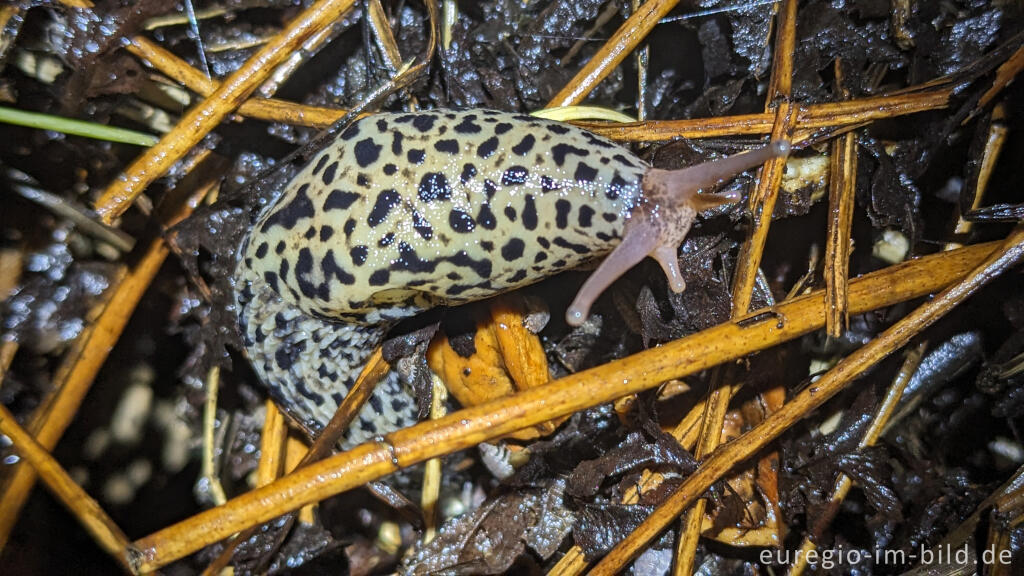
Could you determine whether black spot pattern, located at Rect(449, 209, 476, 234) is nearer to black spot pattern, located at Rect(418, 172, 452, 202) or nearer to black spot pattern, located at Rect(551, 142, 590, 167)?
black spot pattern, located at Rect(418, 172, 452, 202)

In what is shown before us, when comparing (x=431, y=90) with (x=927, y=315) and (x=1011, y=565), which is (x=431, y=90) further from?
(x=1011, y=565)

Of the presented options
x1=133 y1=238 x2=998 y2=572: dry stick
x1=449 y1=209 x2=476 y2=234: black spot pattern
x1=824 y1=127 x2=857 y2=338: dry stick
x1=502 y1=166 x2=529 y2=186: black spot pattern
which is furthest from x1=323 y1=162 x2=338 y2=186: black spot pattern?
x1=824 y1=127 x2=857 y2=338: dry stick

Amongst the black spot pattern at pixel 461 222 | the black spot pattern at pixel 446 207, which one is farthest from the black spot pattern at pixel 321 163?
the black spot pattern at pixel 461 222

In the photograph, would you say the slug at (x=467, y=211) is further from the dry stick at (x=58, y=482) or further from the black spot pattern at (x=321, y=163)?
the dry stick at (x=58, y=482)

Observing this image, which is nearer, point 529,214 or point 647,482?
point 529,214

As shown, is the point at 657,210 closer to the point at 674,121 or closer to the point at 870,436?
the point at 674,121

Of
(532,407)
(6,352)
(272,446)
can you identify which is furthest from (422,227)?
(6,352)
